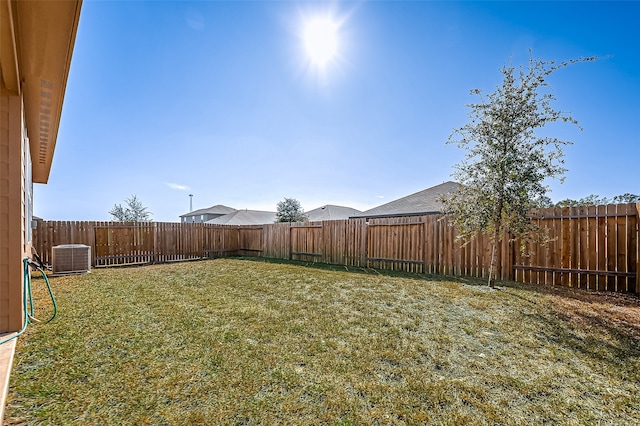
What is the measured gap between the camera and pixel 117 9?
16.6 feet

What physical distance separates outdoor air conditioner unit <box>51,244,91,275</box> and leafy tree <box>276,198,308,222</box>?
16.6 m

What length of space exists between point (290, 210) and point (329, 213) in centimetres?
521

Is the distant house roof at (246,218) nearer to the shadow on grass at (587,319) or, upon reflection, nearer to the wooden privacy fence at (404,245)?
the wooden privacy fence at (404,245)

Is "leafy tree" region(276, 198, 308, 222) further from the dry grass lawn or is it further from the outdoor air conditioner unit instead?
the dry grass lawn

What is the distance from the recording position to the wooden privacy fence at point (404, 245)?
16.9 feet

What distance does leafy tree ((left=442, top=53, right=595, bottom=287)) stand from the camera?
5.14 m

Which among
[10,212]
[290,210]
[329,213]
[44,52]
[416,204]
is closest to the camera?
[44,52]

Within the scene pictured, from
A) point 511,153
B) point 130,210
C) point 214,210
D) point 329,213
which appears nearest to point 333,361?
point 511,153

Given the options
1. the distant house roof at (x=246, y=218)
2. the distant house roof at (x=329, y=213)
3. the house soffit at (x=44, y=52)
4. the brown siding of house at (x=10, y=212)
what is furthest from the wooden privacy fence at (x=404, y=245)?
the distant house roof at (x=246, y=218)

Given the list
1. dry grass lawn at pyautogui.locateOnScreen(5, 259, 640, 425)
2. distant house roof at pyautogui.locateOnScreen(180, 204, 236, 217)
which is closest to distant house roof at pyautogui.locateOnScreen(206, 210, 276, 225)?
distant house roof at pyautogui.locateOnScreen(180, 204, 236, 217)

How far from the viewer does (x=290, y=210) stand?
80.0ft

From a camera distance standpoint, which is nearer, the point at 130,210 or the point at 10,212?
the point at 10,212

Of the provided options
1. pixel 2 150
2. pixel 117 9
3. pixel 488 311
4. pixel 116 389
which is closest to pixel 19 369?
pixel 116 389

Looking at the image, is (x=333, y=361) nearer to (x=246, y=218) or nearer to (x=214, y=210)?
(x=246, y=218)
